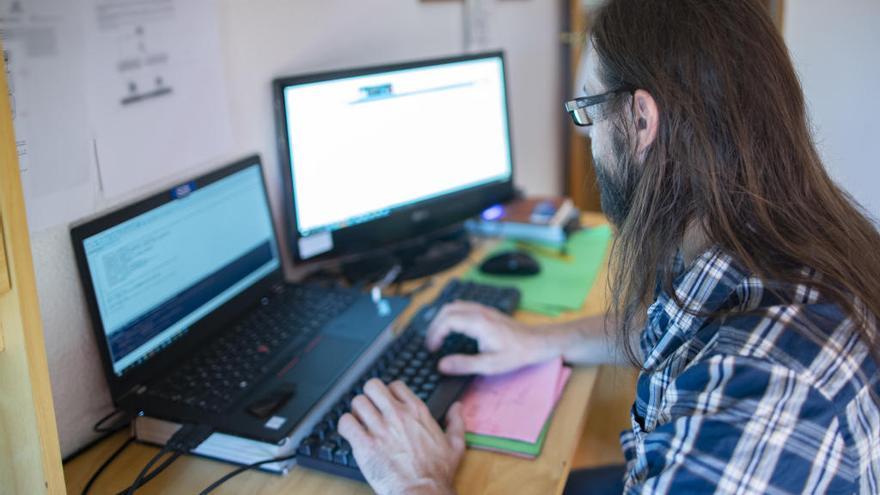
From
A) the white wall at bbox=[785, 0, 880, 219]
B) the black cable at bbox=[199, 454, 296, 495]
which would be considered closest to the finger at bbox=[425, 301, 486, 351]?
the black cable at bbox=[199, 454, 296, 495]

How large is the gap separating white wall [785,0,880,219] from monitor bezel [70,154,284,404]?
5.32ft

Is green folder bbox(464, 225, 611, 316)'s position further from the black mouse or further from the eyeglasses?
the eyeglasses

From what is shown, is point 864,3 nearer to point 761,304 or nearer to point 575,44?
point 575,44

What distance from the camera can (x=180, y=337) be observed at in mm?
1108

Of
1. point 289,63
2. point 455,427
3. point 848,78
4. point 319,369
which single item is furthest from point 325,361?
point 848,78

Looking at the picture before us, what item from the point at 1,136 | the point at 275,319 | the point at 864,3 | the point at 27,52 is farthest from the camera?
the point at 864,3

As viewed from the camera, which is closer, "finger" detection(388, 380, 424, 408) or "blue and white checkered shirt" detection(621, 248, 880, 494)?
"blue and white checkered shirt" detection(621, 248, 880, 494)

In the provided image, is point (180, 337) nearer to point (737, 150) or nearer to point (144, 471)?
point (144, 471)

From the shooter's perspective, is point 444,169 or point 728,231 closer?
point 728,231

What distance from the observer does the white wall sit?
83.9 inches

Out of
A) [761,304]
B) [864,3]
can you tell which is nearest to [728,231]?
[761,304]

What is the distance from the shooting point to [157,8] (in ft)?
3.69

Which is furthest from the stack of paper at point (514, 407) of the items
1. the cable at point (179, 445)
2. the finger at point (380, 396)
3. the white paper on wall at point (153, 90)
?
the white paper on wall at point (153, 90)

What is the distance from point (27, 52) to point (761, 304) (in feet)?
2.84
